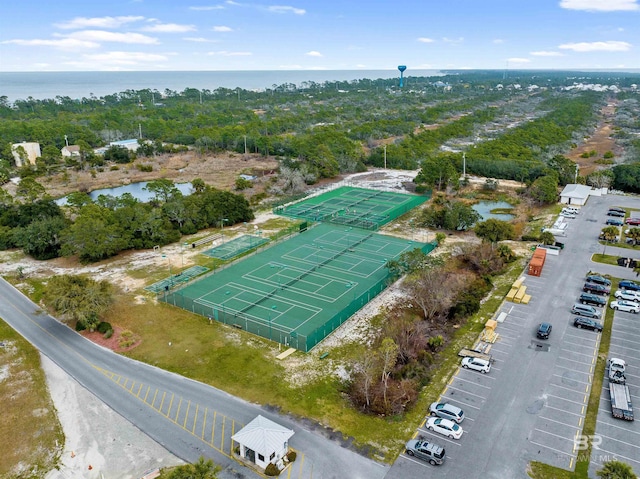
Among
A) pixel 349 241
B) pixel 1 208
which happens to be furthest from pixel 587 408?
pixel 1 208

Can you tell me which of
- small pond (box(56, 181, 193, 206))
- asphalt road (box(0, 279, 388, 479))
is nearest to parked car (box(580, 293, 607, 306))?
asphalt road (box(0, 279, 388, 479))

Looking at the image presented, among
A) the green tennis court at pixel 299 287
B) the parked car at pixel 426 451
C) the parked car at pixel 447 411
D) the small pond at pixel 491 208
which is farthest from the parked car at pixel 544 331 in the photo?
the small pond at pixel 491 208

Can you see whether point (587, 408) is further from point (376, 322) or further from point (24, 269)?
point (24, 269)

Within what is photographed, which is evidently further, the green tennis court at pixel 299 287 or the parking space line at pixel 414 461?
the green tennis court at pixel 299 287

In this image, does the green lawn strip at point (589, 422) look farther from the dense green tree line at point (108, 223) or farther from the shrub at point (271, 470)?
the dense green tree line at point (108, 223)

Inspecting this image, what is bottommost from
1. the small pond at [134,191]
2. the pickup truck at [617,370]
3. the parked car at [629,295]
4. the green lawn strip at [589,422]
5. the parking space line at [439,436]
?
the green lawn strip at [589,422]

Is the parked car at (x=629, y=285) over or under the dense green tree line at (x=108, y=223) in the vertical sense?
under
